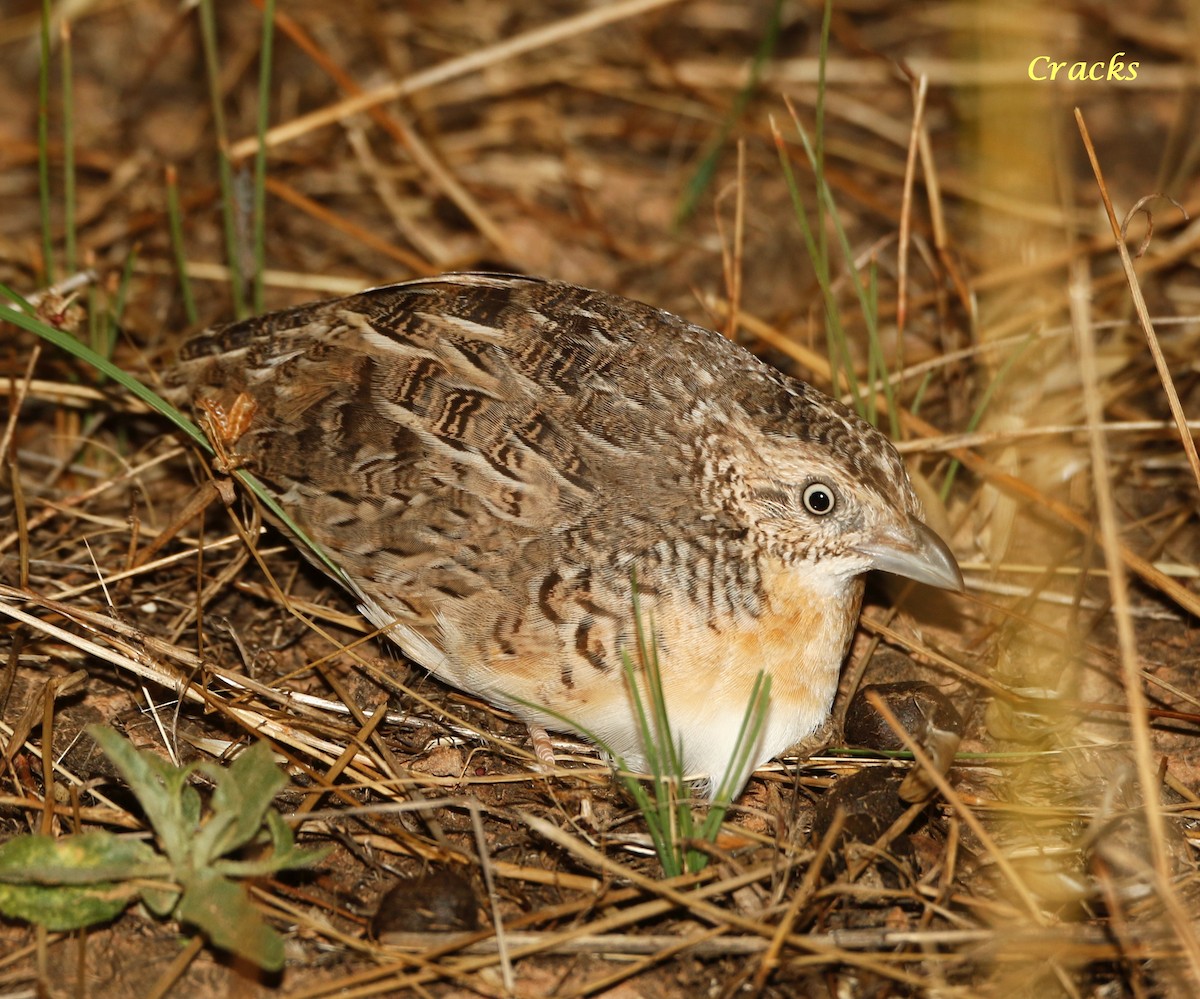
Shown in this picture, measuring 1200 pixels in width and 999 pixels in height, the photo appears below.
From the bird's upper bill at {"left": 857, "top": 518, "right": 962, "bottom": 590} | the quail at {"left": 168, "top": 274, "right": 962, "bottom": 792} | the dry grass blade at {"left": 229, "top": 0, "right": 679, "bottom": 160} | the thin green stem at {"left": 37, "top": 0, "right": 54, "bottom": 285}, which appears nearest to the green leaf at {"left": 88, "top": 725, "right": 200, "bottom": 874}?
the quail at {"left": 168, "top": 274, "right": 962, "bottom": 792}

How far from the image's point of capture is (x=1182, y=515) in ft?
16.0

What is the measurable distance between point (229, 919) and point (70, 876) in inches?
16.6

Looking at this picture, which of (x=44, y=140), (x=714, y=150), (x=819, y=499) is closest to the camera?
(x=819, y=499)

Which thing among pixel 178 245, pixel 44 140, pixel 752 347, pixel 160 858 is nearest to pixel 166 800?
pixel 160 858

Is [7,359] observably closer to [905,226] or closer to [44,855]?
[44,855]

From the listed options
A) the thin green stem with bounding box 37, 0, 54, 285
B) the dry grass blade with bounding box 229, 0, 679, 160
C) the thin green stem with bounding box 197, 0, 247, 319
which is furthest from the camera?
the dry grass blade with bounding box 229, 0, 679, 160

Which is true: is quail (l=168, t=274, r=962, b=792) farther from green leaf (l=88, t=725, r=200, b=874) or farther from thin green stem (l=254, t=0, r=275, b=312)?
thin green stem (l=254, t=0, r=275, b=312)

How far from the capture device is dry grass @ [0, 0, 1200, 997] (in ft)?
11.2

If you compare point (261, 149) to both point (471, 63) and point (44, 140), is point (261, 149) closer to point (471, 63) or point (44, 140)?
point (44, 140)

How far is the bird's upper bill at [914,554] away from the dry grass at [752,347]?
1.68ft

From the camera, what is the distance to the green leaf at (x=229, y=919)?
3178mm

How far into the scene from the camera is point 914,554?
3.86m

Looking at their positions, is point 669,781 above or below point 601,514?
below

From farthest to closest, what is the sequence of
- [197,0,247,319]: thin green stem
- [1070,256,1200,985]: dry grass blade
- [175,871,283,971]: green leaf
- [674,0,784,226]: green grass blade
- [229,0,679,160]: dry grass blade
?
[674,0,784,226]: green grass blade < [229,0,679,160]: dry grass blade < [197,0,247,319]: thin green stem < [175,871,283,971]: green leaf < [1070,256,1200,985]: dry grass blade
